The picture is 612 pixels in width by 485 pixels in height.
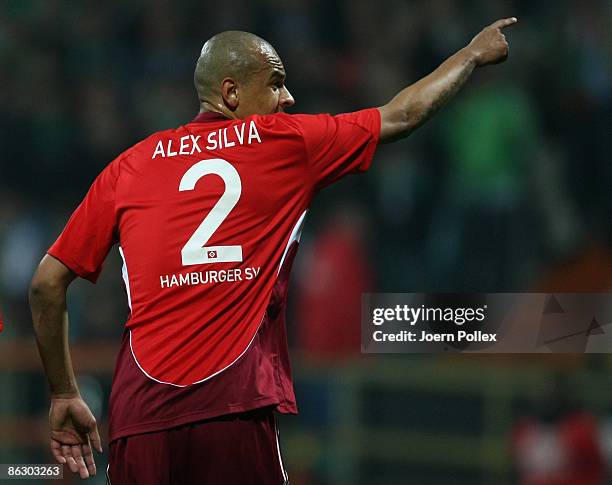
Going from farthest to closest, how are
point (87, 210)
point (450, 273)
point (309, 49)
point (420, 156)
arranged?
point (309, 49) → point (420, 156) → point (450, 273) → point (87, 210)

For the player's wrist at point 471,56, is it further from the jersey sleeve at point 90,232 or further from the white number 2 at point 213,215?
the jersey sleeve at point 90,232

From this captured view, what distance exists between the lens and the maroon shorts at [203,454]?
350cm

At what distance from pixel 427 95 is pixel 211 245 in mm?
723

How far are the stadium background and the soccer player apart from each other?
377 cm

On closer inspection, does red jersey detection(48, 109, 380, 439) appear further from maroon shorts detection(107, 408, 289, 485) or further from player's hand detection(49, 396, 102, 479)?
player's hand detection(49, 396, 102, 479)

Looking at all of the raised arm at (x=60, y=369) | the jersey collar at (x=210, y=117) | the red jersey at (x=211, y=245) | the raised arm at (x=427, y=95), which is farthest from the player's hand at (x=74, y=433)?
the raised arm at (x=427, y=95)

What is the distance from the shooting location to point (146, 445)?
3531 mm

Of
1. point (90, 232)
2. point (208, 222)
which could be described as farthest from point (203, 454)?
point (90, 232)

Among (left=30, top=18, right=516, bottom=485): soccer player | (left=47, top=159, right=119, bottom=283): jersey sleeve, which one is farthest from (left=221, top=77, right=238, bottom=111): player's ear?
(left=47, top=159, right=119, bottom=283): jersey sleeve

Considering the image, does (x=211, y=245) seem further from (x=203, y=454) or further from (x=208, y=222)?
(x=203, y=454)

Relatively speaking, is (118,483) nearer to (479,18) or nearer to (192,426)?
(192,426)

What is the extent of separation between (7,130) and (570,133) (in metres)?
4.58

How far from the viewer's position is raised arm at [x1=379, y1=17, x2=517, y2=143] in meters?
3.70

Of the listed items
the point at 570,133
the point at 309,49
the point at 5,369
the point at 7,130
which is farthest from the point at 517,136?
the point at 7,130
